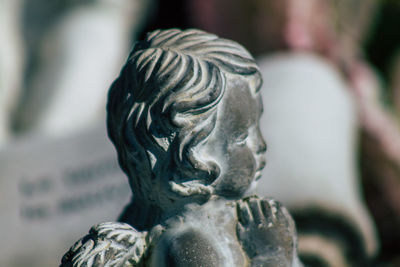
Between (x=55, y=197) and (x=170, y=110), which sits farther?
(x=55, y=197)

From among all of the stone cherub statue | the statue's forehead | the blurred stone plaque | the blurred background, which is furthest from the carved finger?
the blurred stone plaque

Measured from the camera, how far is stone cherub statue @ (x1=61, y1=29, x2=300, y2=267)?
1.11 metres

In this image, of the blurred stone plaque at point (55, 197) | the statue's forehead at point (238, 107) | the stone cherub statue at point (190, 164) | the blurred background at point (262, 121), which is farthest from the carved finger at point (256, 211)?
the blurred stone plaque at point (55, 197)

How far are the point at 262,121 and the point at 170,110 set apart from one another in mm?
1505

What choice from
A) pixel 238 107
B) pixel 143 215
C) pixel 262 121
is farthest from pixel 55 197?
pixel 238 107

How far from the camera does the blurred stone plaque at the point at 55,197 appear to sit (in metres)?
2.82

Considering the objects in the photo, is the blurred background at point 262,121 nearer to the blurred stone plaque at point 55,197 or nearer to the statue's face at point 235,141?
the blurred stone plaque at point 55,197

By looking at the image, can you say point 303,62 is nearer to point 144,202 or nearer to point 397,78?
point 144,202

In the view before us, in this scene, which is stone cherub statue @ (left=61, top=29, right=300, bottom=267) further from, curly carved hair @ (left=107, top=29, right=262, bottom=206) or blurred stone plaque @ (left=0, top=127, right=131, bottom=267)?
blurred stone plaque @ (left=0, top=127, right=131, bottom=267)

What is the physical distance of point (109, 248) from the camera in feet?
3.58

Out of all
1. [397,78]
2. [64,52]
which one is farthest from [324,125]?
[397,78]

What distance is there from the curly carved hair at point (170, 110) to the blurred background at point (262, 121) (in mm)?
1222

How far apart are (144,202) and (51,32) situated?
321 cm

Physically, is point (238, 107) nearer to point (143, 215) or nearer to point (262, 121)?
point (143, 215)
